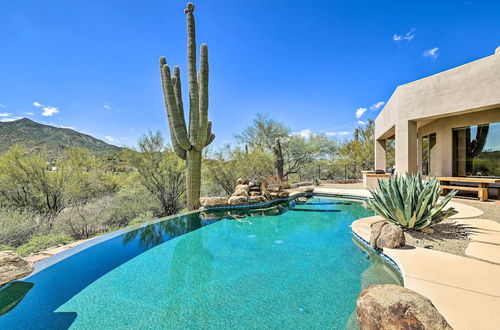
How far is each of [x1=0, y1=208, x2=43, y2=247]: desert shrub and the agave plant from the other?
25.7 ft

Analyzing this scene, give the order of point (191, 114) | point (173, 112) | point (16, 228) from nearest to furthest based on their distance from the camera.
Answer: point (16, 228)
point (173, 112)
point (191, 114)

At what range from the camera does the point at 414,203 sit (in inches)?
144

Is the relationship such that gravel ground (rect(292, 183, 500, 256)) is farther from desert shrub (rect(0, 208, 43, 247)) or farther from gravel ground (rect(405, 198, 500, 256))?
desert shrub (rect(0, 208, 43, 247))

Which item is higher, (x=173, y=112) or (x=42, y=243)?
(x=173, y=112)

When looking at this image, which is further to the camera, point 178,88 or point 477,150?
point 178,88

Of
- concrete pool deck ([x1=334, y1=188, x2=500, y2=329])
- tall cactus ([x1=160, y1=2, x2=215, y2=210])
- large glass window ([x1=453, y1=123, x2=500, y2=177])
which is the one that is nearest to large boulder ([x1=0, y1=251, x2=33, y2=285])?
tall cactus ([x1=160, y1=2, x2=215, y2=210])

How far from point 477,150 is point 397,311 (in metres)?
9.44

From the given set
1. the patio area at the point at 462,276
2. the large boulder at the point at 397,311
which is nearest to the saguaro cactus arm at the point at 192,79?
the patio area at the point at 462,276

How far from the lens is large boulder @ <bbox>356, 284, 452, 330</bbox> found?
137cm

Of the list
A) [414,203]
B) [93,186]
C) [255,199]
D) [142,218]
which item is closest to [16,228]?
[142,218]

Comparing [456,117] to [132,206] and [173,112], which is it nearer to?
[173,112]

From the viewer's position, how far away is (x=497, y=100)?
564 cm

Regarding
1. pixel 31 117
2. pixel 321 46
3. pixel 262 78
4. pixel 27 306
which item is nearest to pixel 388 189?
pixel 27 306

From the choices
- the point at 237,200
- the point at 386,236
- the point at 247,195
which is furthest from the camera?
the point at 247,195
